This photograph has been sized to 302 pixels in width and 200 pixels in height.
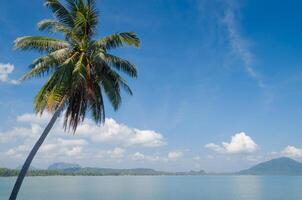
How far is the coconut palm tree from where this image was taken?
13.1 metres

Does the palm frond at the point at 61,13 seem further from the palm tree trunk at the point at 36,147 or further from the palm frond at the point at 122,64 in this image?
the palm tree trunk at the point at 36,147

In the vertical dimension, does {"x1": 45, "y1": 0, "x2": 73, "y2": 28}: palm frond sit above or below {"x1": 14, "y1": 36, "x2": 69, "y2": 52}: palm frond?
above

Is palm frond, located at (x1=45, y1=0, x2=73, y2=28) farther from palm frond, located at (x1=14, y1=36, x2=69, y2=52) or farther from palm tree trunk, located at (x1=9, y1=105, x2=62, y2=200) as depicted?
palm tree trunk, located at (x1=9, y1=105, x2=62, y2=200)

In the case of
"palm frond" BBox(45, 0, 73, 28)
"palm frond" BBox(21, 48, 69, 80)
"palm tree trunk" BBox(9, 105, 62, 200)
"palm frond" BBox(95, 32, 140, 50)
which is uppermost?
"palm frond" BBox(45, 0, 73, 28)

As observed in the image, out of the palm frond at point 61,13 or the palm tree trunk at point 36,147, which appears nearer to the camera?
the palm tree trunk at point 36,147

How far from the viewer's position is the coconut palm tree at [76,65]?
42.8 ft

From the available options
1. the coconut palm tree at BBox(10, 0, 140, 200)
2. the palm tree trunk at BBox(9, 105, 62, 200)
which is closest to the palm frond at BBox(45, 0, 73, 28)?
the coconut palm tree at BBox(10, 0, 140, 200)

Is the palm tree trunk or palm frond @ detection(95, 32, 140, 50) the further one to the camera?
palm frond @ detection(95, 32, 140, 50)

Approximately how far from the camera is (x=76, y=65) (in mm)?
13078

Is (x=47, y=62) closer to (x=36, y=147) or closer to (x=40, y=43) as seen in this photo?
(x=40, y=43)

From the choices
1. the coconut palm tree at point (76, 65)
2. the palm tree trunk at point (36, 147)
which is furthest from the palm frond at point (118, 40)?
the palm tree trunk at point (36, 147)

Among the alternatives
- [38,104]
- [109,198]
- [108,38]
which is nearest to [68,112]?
[38,104]

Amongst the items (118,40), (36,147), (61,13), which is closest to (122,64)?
(118,40)

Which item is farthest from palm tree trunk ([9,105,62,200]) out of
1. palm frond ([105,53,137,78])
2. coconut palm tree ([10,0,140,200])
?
palm frond ([105,53,137,78])
